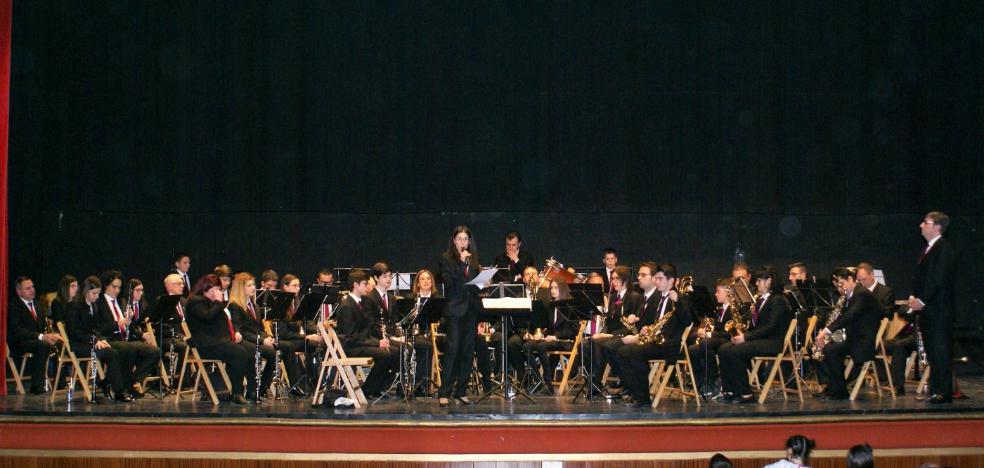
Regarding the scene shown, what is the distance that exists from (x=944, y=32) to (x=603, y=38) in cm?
491

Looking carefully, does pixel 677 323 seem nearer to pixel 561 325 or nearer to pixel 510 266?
pixel 561 325

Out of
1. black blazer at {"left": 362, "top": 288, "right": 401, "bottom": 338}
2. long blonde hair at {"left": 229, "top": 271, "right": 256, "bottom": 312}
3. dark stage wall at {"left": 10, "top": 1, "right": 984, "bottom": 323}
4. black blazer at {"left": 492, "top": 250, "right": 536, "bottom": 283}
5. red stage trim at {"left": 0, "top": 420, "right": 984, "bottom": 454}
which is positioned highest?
dark stage wall at {"left": 10, "top": 1, "right": 984, "bottom": 323}

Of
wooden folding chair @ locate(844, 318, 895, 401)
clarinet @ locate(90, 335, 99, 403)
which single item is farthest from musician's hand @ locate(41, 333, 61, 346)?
wooden folding chair @ locate(844, 318, 895, 401)

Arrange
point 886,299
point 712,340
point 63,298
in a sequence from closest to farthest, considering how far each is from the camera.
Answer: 1. point 712,340
2. point 886,299
3. point 63,298

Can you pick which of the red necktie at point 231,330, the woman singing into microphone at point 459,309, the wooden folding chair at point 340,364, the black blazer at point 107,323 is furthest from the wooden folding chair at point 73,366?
the woman singing into microphone at point 459,309

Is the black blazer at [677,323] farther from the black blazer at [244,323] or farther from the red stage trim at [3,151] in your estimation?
the red stage trim at [3,151]

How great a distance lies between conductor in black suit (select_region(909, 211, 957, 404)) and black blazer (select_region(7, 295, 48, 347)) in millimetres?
8828

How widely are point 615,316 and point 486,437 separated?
2397 mm

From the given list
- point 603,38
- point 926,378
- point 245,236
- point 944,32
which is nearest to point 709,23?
point 603,38

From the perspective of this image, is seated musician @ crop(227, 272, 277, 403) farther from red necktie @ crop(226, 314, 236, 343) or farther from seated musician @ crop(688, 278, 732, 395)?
seated musician @ crop(688, 278, 732, 395)

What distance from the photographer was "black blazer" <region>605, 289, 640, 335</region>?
9672 mm

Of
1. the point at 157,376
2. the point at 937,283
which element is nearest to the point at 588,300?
the point at 937,283

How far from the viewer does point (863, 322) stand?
9188 millimetres

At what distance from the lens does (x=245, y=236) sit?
44.5 ft
